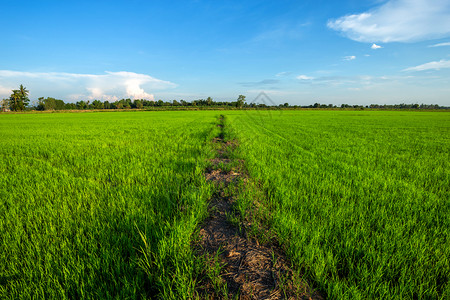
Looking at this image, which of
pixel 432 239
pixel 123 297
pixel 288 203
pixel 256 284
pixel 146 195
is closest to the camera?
pixel 123 297

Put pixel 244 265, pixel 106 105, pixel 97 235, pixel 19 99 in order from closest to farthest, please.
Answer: pixel 244 265 → pixel 97 235 → pixel 19 99 → pixel 106 105

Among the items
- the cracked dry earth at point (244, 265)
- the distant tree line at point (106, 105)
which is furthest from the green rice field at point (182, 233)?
the distant tree line at point (106, 105)

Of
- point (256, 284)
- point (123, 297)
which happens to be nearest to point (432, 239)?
point (256, 284)

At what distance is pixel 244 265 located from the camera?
1.53m

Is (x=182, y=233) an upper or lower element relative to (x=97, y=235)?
upper

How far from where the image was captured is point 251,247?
1.74m

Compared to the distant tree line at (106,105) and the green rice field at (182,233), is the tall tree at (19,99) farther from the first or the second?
the green rice field at (182,233)

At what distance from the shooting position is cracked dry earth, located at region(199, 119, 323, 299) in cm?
128

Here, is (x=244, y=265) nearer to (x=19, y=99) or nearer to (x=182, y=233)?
(x=182, y=233)

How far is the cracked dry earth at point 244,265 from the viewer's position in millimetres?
1280

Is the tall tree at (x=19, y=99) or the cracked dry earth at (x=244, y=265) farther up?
the tall tree at (x=19, y=99)

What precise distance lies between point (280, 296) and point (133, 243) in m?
1.38

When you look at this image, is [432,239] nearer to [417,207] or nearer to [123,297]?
[417,207]

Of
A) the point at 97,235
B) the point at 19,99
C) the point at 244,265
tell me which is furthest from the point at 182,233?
the point at 19,99
